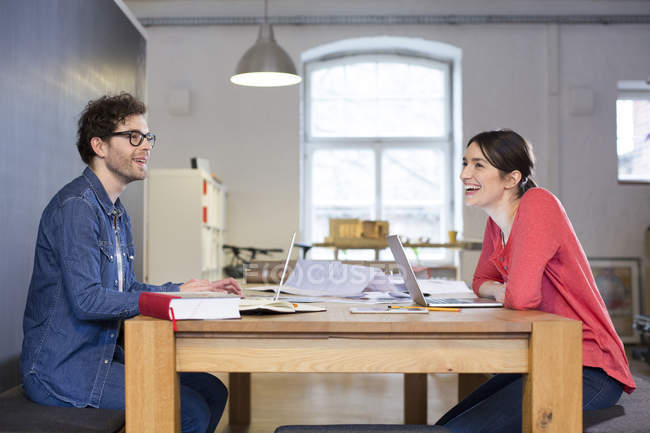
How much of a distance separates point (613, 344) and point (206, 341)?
948 mm

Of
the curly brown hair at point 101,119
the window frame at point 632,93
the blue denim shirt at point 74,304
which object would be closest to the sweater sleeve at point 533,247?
the blue denim shirt at point 74,304

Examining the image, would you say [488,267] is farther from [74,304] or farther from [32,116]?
[32,116]

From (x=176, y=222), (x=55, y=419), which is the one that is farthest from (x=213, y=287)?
(x=176, y=222)

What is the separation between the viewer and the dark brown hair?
6.11 feet

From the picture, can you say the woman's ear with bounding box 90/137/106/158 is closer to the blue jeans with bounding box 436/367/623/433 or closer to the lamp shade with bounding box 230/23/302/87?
the blue jeans with bounding box 436/367/623/433

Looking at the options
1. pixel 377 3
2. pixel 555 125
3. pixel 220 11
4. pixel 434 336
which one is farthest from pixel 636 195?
pixel 434 336

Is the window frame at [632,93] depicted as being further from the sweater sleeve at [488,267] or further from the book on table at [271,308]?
the book on table at [271,308]

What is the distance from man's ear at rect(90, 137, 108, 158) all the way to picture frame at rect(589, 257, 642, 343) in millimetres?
5474

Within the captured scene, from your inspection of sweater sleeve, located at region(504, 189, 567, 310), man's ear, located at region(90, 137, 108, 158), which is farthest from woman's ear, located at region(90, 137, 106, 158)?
sweater sleeve, located at region(504, 189, 567, 310)

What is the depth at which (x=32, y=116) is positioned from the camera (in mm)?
2102

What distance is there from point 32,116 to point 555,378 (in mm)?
1820

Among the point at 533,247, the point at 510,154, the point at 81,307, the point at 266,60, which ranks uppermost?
the point at 266,60

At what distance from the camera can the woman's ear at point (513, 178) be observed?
1870 mm

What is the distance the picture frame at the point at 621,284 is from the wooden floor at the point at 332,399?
2919mm
